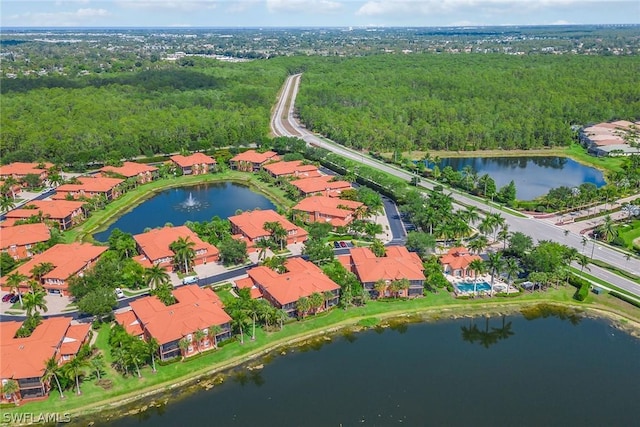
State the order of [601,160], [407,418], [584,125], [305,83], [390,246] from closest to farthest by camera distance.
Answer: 1. [407,418]
2. [390,246]
3. [601,160]
4. [584,125]
5. [305,83]

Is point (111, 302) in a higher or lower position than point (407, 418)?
higher

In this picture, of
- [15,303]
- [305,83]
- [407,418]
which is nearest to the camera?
[407,418]

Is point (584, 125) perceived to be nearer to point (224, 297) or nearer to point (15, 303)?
point (224, 297)

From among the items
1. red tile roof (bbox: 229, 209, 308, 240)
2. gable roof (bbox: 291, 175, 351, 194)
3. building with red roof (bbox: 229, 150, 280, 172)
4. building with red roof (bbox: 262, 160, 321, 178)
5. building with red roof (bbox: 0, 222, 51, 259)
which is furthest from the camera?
building with red roof (bbox: 229, 150, 280, 172)

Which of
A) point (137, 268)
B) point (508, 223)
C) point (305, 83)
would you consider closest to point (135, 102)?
point (305, 83)

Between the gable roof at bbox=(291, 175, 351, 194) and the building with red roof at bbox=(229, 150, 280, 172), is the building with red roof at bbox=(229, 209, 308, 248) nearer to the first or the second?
the gable roof at bbox=(291, 175, 351, 194)

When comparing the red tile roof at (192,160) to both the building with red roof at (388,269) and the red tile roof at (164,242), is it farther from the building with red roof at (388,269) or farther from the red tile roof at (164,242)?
the building with red roof at (388,269)

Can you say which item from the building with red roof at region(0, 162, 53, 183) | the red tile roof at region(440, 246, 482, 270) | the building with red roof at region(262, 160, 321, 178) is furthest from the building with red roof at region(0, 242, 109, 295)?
the red tile roof at region(440, 246, 482, 270)
